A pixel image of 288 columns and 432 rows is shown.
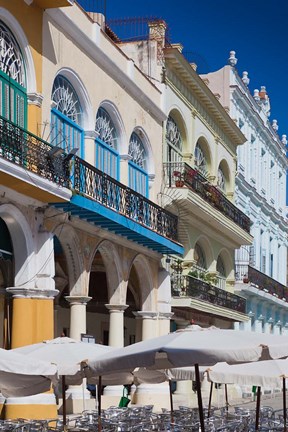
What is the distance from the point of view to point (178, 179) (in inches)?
1049

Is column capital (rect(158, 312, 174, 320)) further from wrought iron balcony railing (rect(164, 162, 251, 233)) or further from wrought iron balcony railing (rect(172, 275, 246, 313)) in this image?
wrought iron balcony railing (rect(164, 162, 251, 233))

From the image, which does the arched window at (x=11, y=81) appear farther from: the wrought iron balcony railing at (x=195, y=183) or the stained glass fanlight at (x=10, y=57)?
the wrought iron balcony railing at (x=195, y=183)

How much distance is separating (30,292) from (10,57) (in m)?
4.32

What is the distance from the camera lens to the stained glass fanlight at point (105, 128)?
22234 mm

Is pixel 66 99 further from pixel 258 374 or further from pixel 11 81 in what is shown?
pixel 258 374

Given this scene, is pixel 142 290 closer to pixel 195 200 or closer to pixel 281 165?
pixel 195 200

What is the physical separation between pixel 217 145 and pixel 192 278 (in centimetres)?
696

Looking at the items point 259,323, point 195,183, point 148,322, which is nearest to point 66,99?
point 148,322

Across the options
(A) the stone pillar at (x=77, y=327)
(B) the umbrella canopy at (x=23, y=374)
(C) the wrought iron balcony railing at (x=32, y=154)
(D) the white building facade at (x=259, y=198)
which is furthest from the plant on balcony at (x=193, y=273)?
(B) the umbrella canopy at (x=23, y=374)

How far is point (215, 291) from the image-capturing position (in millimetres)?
30734

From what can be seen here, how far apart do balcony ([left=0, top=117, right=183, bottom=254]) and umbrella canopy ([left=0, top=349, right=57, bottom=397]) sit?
3.81m

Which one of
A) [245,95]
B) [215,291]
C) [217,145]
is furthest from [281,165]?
[215,291]

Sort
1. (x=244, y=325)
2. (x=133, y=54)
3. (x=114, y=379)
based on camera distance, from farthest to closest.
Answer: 1. (x=244, y=325)
2. (x=133, y=54)
3. (x=114, y=379)

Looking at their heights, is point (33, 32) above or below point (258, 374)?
above
